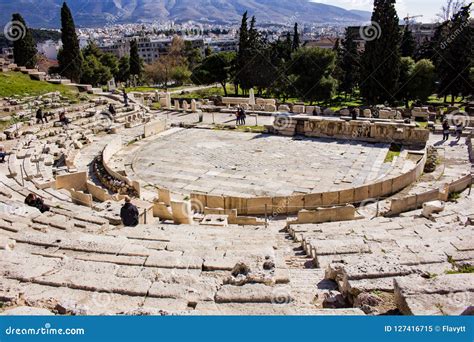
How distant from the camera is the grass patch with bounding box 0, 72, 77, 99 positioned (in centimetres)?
3158

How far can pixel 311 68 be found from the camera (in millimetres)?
40156

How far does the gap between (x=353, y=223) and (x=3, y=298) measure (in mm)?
9076

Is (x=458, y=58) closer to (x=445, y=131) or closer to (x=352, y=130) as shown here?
(x=445, y=131)

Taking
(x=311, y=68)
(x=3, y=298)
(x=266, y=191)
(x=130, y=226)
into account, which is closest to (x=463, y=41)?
(x=311, y=68)

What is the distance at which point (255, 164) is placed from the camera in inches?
772

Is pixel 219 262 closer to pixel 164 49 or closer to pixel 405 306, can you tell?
pixel 405 306

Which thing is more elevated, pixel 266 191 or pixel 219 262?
pixel 219 262

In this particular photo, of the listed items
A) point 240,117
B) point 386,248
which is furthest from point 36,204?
point 240,117

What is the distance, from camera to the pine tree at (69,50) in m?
40.5
